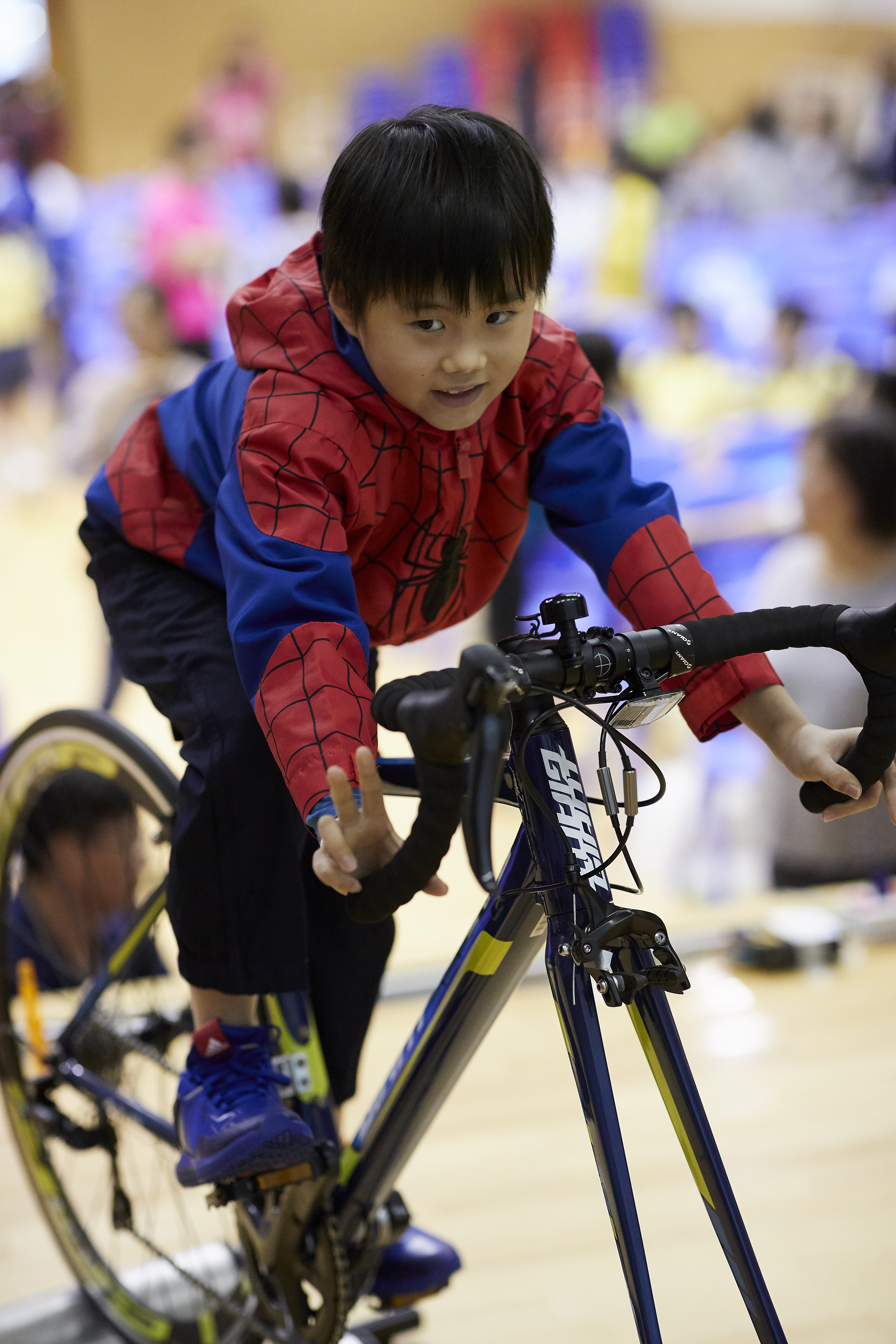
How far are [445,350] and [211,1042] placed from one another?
0.59 metres

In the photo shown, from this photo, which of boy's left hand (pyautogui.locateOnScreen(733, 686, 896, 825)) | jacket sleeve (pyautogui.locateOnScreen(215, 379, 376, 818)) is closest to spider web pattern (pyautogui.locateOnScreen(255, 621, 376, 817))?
jacket sleeve (pyautogui.locateOnScreen(215, 379, 376, 818))

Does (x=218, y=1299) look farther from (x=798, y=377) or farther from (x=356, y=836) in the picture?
(x=798, y=377)

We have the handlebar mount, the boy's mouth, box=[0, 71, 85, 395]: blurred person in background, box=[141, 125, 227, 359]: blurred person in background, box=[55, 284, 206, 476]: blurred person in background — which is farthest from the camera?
box=[0, 71, 85, 395]: blurred person in background

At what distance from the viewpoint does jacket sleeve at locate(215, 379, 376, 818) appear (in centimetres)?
74

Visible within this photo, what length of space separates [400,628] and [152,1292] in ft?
2.61

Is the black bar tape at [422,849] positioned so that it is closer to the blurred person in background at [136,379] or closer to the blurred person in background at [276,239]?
the blurred person in background at [136,379]

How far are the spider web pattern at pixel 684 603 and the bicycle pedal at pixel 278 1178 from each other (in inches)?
18.2

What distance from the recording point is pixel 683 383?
3.98 meters

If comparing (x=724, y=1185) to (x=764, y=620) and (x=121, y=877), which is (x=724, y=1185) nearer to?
(x=764, y=620)

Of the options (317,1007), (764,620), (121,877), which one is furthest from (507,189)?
(121,877)

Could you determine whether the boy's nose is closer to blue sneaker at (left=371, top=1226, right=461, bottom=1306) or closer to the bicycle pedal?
the bicycle pedal

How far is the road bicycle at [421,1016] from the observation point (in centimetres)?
67

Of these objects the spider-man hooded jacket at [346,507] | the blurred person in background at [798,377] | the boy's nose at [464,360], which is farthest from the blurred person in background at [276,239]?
the boy's nose at [464,360]

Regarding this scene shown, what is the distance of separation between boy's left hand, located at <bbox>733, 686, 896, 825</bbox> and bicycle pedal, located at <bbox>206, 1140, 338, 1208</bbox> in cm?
49
